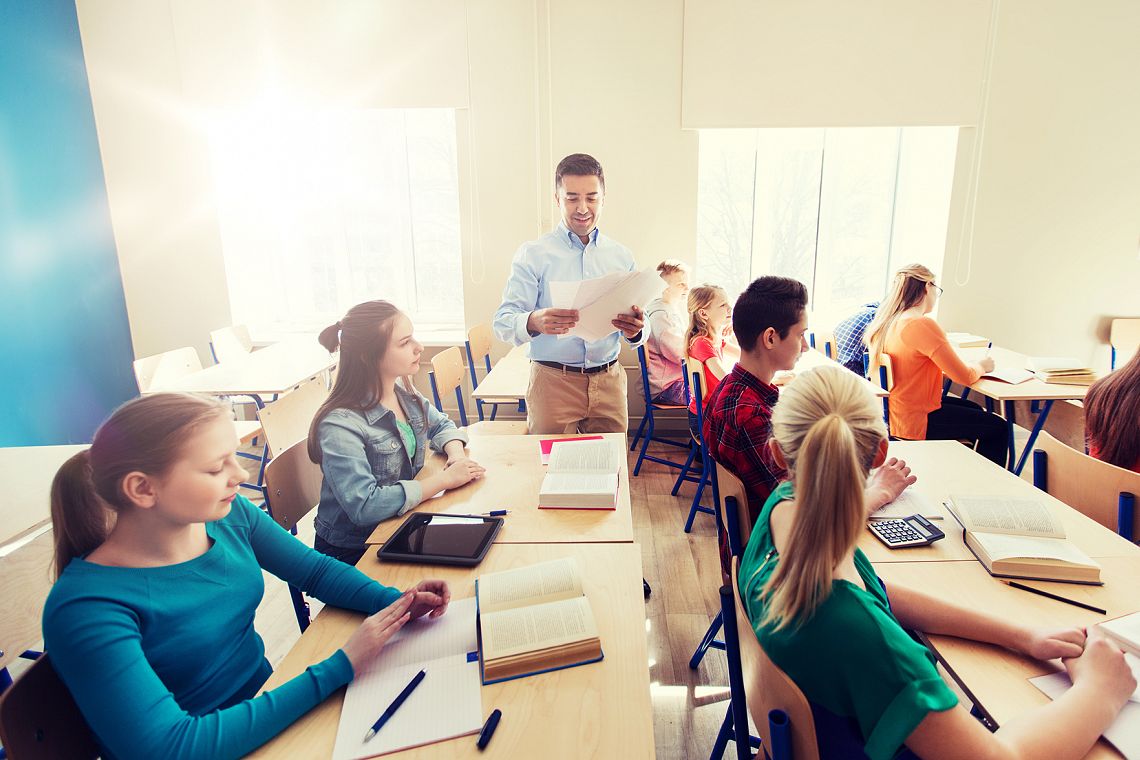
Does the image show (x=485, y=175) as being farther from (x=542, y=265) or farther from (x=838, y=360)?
(x=838, y=360)

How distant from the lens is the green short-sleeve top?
87cm

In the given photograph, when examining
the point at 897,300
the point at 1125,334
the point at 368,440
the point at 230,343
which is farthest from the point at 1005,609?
the point at 230,343

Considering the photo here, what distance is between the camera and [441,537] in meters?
1.53

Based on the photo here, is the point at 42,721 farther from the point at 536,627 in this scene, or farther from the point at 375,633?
the point at 536,627

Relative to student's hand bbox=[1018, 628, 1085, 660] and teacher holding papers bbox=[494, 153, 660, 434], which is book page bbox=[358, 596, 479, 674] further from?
teacher holding papers bbox=[494, 153, 660, 434]

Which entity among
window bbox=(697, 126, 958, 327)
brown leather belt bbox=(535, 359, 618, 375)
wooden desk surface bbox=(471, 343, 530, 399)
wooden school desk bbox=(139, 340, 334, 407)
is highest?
window bbox=(697, 126, 958, 327)

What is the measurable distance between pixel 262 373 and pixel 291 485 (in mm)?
2180

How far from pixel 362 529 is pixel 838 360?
10.8 feet

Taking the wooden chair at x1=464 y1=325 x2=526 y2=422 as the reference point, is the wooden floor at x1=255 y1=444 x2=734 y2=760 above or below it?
below

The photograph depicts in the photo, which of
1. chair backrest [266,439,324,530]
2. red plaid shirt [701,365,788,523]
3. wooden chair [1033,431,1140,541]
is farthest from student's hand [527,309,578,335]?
wooden chair [1033,431,1140,541]

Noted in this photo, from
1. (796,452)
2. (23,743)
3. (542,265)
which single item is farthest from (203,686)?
(542,265)

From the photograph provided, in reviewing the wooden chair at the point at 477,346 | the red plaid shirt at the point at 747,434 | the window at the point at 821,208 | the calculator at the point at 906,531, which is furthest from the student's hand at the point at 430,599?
the window at the point at 821,208

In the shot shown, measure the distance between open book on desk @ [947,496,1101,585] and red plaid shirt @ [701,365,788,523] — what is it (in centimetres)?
45

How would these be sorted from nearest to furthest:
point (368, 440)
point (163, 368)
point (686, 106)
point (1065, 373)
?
point (368, 440)
point (1065, 373)
point (163, 368)
point (686, 106)
